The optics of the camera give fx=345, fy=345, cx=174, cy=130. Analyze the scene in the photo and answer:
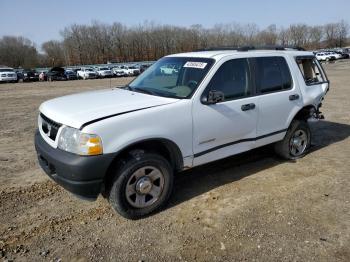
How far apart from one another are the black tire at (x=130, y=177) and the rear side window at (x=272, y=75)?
6.39ft

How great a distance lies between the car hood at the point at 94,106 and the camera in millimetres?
3699

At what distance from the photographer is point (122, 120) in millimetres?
3693

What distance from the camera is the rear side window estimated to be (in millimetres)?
5047

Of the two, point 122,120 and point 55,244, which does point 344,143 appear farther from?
point 55,244

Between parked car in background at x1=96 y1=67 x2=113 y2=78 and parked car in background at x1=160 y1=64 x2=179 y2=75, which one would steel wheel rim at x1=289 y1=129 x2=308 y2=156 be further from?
parked car in background at x1=96 y1=67 x2=113 y2=78

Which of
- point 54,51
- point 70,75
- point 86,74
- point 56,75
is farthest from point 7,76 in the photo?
point 54,51

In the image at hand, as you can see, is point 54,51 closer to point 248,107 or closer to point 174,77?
point 174,77

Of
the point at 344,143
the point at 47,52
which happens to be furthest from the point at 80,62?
the point at 344,143

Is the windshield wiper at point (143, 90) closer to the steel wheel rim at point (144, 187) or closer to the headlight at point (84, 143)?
the steel wheel rim at point (144, 187)

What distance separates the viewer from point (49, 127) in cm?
407

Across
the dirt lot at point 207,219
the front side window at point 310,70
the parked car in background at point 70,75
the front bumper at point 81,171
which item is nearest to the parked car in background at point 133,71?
the parked car in background at point 70,75

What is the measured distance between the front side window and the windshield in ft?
7.21

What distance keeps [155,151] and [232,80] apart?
150cm

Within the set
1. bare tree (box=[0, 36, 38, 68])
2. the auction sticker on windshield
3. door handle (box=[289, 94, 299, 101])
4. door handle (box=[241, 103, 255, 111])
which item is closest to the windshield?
the auction sticker on windshield
